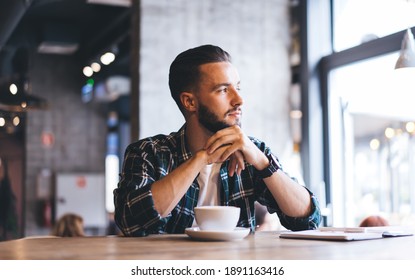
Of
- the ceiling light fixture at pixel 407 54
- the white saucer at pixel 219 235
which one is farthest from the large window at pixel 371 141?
the white saucer at pixel 219 235

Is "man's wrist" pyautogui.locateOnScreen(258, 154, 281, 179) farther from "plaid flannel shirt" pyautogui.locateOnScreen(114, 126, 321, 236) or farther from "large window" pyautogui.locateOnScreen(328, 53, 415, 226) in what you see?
"large window" pyautogui.locateOnScreen(328, 53, 415, 226)

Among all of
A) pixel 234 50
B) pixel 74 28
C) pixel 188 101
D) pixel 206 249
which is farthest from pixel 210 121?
pixel 74 28

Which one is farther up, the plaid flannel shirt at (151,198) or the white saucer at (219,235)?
the plaid flannel shirt at (151,198)

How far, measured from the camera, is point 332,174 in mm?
4301

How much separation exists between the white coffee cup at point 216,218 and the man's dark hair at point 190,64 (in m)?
0.65

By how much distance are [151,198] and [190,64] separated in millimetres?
546

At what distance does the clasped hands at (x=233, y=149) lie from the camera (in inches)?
60.9

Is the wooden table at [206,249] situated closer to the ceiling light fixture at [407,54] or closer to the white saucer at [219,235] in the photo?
the white saucer at [219,235]

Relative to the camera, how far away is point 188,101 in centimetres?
191

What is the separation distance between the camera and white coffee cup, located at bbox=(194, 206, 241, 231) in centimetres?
131

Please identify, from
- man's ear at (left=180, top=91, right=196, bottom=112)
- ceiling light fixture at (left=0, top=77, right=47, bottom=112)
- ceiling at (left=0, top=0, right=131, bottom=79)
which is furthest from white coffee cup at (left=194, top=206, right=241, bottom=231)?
ceiling at (left=0, top=0, right=131, bottom=79)
